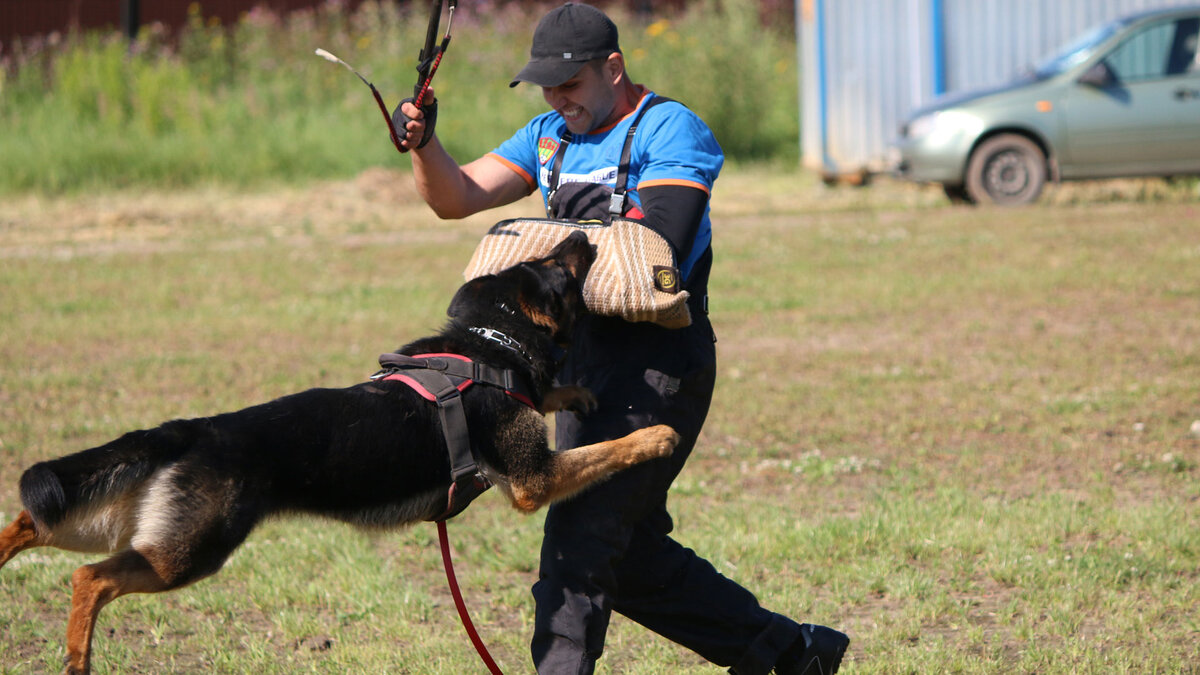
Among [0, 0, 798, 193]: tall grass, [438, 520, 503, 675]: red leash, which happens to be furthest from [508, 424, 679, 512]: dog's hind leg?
[0, 0, 798, 193]: tall grass

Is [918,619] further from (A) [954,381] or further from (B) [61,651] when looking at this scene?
(A) [954,381]

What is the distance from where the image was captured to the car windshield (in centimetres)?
1331

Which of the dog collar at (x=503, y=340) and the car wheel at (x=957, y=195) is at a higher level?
the dog collar at (x=503, y=340)

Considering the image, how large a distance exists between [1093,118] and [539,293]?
11223 millimetres

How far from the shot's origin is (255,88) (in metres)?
19.2

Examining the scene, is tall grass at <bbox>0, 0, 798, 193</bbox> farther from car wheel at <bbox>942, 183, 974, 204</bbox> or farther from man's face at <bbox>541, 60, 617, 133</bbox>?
man's face at <bbox>541, 60, 617, 133</bbox>

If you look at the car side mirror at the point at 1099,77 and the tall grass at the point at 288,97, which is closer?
the car side mirror at the point at 1099,77

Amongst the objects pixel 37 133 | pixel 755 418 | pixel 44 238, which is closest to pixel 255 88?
pixel 37 133

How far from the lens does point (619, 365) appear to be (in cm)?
340

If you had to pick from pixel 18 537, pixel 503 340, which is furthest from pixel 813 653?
pixel 18 537

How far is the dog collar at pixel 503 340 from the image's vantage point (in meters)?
3.50

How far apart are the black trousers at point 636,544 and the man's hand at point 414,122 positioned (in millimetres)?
716

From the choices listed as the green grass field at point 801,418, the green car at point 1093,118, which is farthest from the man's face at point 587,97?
the green car at point 1093,118

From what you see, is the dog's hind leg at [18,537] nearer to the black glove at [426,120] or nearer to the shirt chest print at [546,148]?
the black glove at [426,120]
